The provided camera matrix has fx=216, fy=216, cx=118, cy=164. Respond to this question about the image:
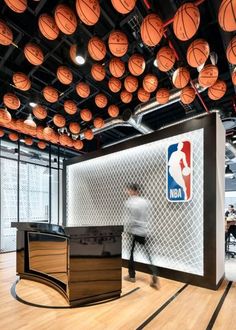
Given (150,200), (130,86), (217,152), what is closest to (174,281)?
(150,200)

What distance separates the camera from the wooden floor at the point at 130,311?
7.46 ft

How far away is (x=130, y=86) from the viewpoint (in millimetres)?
3703

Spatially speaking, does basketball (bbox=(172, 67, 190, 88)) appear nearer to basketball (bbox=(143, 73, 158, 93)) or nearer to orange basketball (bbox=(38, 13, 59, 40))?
basketball (bbox=(143, 73, 158, 93))

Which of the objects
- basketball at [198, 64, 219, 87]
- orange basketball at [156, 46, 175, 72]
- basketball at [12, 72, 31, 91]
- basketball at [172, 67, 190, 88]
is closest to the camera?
orange basketball at [156, 46, 175, 72]

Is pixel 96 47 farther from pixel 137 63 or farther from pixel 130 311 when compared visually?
pixel 130 311

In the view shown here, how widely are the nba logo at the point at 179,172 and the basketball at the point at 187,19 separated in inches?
75.6

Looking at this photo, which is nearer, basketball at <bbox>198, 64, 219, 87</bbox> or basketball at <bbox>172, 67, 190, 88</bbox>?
basketball at <bbox>198, 64, 219, 87</bbox>

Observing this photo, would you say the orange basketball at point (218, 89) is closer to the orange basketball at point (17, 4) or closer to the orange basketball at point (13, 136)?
the orange basketball at point (17, 4)

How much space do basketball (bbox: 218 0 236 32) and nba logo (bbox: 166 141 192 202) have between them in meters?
1.96

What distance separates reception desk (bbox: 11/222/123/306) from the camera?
8.86 feet

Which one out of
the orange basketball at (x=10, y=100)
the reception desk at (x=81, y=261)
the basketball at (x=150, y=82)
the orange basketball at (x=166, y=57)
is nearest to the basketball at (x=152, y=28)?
the orange basketball at (x=166, y=57)

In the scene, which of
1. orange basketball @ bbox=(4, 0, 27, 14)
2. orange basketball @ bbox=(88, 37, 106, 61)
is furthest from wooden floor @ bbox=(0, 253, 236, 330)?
orange basketball @ bbox=(4, 0, 27, 14)

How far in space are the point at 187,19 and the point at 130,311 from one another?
3251 mm

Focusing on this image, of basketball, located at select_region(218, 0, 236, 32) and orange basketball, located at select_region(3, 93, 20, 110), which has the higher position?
basketball, located at select_region(218, 0, 236, 32)
